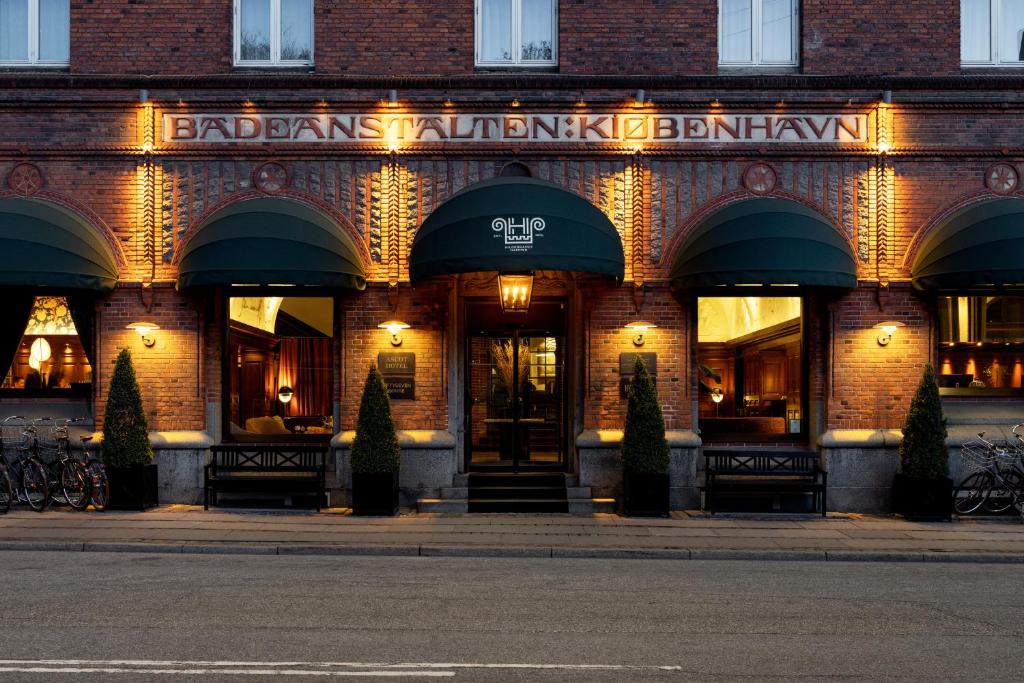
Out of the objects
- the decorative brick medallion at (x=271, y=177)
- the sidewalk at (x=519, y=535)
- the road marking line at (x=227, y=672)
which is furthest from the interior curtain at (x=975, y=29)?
the road marking line at (x=227, y=672)

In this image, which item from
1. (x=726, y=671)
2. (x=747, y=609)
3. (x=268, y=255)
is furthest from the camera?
(x=268, y=255)

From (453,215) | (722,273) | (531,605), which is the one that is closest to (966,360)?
(722,273)

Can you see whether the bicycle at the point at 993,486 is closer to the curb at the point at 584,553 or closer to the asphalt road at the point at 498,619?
the curb at the point at 584,553

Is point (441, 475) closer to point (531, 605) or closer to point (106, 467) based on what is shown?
point (106, 467)

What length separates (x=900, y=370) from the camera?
15.8m

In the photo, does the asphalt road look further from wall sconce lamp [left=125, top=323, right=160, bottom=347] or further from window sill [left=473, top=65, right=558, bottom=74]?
window sill [left=473, top=65, right=558, bottom=74]

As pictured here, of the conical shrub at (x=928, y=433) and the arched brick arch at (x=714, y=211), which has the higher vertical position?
the arched brick arch at (x=714, y=211)

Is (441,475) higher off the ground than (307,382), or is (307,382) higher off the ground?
(307,382)

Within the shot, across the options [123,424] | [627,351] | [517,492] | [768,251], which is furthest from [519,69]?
[123,424]

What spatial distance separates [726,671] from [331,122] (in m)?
11.6

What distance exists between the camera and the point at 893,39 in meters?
15.9

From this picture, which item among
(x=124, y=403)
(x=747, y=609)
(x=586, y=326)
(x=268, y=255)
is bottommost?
(x=747, y=609)

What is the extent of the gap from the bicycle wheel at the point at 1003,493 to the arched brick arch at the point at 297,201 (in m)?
10.4

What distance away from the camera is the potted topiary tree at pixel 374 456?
48.2ft
